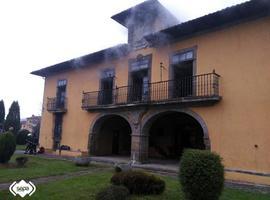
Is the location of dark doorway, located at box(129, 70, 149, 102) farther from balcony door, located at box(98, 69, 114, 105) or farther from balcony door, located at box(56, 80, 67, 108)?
balcony door, located at box(56, 80, 67, 108)

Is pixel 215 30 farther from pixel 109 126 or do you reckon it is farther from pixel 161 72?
pixel 109 126

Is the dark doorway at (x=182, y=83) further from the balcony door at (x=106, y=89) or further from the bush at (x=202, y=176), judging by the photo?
the bush at (x=202, y=176)

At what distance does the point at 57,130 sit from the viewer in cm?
1761

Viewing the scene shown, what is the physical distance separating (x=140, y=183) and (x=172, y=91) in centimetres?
568

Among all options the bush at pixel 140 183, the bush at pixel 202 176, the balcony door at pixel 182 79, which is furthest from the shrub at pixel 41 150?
the bush at pixel 202 176

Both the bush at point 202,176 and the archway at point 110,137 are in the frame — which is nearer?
the bush at point 202,176

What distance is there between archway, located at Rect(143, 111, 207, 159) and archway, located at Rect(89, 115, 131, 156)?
1.85 metres

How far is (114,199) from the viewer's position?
215 inches

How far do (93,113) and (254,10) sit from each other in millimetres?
9182

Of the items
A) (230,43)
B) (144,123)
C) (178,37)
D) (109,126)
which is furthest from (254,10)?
(109,126)

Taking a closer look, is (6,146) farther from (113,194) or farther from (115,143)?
(113,194)

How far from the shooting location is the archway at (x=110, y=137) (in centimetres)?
1518

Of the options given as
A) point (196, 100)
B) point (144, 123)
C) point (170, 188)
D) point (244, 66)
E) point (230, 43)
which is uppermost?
point (230, 43)

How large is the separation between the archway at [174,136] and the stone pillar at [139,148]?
→ 243 centimetres
